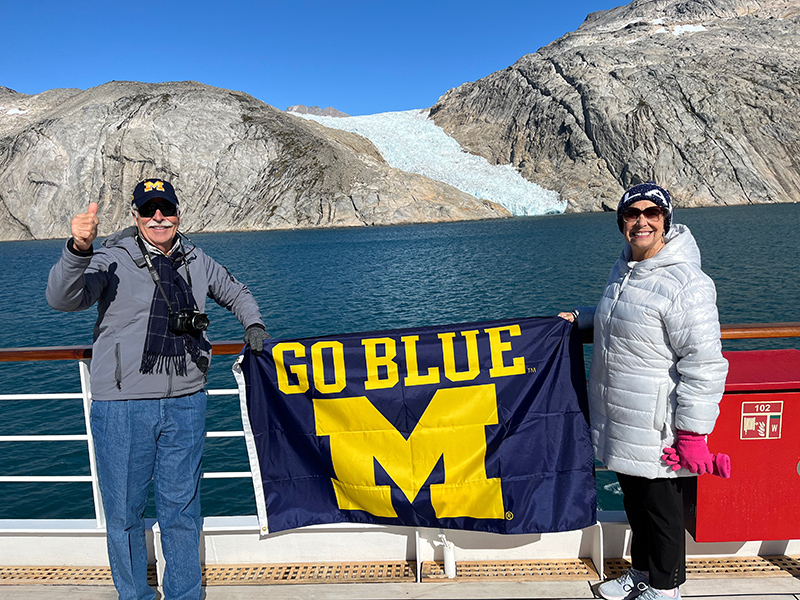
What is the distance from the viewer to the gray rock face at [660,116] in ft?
274

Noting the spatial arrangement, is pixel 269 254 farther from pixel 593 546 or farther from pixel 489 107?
pixel 489 107

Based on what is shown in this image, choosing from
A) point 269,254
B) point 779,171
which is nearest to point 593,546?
point 269,254

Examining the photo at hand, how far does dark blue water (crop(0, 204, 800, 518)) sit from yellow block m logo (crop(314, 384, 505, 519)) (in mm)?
5131

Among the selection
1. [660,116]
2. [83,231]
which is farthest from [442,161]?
[83,231]

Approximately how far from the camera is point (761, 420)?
10.2ft

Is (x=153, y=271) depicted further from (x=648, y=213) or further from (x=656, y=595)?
(x=656, y=595)

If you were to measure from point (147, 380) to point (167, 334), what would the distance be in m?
0.23

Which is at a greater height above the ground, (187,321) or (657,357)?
(187,321)

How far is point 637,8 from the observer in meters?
189

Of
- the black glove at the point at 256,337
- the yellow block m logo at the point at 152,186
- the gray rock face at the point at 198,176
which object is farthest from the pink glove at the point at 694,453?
the gray rock face at the point at 198,176

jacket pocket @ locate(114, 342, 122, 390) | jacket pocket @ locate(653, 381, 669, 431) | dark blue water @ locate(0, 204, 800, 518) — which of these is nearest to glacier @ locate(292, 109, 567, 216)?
dark blue water @ locate(0, 204, 800, 518)

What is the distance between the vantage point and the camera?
2.80 meters

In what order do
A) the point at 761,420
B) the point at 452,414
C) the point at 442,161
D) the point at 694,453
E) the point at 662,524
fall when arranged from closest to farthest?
the point at 694,453 → the point at 662,524 → the point at 761,420 → the point at 452,414 → the point at 442,161

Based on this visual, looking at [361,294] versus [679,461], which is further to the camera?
[361,294]
